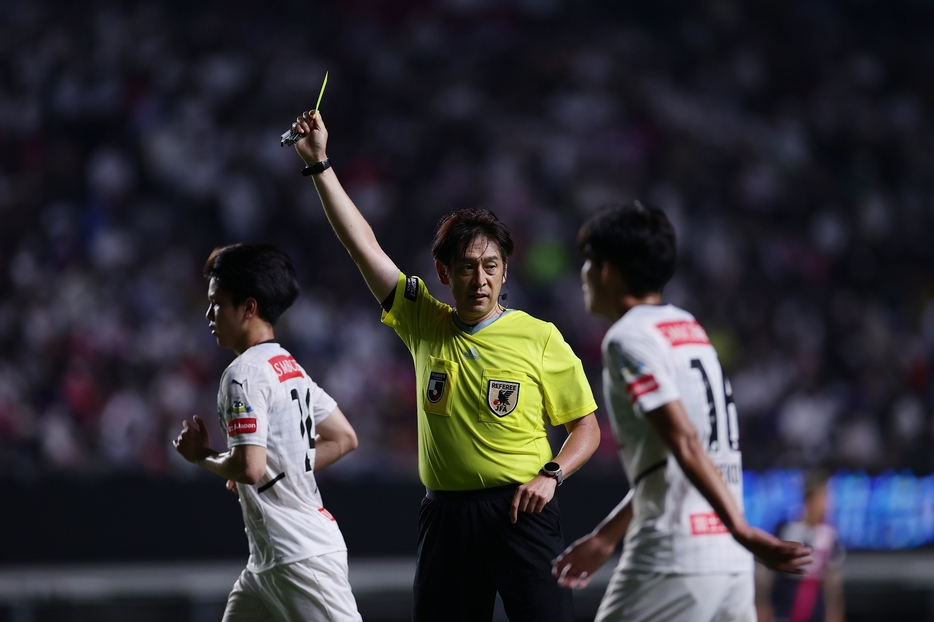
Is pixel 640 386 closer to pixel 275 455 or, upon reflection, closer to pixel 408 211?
pixel 275 455

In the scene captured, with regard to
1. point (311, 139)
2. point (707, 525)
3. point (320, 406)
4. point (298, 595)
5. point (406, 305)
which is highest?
point (311, 139)

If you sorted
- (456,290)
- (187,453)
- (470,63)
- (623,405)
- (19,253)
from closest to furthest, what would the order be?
(623,405) < (187,453) < (456,290) < (19,253) < (470,63)

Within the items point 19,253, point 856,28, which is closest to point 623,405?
point 19,253

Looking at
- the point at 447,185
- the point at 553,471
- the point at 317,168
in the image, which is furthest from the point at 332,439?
the point at 447,185

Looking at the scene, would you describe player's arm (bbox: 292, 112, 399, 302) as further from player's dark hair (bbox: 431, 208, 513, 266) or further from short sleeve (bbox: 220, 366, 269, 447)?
Answer: short sleeve (bbox: 220, 366, 269, 447)

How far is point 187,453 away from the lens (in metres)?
3.97

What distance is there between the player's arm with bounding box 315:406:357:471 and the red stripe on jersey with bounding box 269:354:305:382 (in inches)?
14.5

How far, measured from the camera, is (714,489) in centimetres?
293

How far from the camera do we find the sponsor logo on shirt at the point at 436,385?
14.0ft

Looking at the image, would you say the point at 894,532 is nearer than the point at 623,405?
No

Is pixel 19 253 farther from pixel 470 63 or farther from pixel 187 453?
pixel 187 453

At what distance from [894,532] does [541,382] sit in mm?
7071

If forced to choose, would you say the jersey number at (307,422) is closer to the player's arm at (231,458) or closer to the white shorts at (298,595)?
the player's arm at (231,458)

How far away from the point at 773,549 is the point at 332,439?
2137mm
